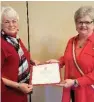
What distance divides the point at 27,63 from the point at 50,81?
10.8 inches

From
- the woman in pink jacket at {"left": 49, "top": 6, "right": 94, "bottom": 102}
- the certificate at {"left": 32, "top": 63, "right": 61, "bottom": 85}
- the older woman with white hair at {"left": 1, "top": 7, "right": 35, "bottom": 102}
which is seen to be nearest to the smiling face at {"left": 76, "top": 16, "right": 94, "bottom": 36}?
the woman in pink jacket at {"left": 49, "top": 6, "right": 94, "bottom": 102}

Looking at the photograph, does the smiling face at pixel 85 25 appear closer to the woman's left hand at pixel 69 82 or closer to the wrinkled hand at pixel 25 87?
the woman's left hand at pixel 69 82

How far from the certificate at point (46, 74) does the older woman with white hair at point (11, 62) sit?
77 mm

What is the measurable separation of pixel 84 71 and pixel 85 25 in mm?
327

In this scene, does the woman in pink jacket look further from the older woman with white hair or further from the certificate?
the older woman with white hair

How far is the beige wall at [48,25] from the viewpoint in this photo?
2.30 m

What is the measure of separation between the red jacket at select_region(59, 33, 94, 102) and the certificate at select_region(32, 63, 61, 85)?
11 centimetres

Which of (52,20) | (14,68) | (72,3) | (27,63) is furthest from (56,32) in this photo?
(14,68)

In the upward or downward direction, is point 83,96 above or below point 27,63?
below

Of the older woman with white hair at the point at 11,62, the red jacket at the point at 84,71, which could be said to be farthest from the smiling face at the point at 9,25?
the red jacket at the point at 84,71

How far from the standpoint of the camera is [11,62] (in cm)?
180

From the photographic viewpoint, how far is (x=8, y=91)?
1.87m

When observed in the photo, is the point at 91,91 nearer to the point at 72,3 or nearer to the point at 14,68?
the point at 14,68

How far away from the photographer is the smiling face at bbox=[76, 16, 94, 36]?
184cm
